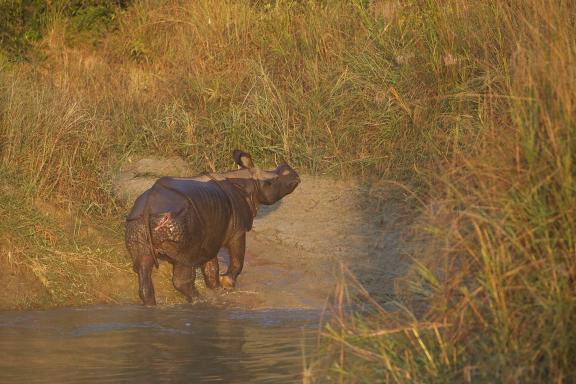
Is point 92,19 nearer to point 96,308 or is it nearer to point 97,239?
point 97,239

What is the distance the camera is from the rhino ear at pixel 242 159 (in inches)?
358

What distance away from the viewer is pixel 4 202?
8852 millimetres

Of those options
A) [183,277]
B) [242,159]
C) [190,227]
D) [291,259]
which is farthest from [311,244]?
[190,227]

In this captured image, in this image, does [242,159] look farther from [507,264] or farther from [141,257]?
[507,264]

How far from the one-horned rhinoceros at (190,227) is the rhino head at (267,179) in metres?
0.07

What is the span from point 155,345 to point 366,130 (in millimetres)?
4362

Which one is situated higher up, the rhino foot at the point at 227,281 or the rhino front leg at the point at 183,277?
the rhino front leg at the point at 183,277

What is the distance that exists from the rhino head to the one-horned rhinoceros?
7 cm

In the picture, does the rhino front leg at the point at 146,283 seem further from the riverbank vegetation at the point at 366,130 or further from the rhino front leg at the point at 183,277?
the riverbank vegetation at the point at 366,130

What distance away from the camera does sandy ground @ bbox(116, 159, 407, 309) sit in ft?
27.9

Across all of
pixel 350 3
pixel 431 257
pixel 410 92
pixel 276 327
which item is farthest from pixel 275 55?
pixel 431 257

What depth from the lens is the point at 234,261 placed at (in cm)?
860

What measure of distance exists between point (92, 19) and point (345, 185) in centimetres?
505

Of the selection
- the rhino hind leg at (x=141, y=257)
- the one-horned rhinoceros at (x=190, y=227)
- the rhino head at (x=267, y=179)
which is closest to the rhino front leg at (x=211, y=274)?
the one-horned rhinoceros at (x=190, y=227)
